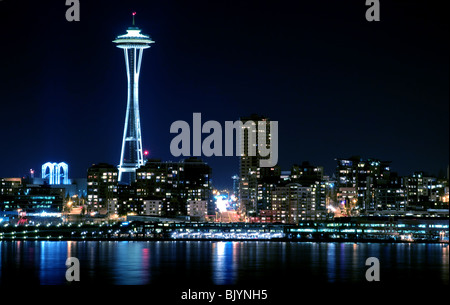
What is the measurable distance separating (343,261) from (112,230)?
70.6 metres

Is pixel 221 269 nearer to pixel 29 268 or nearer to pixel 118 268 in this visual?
pixel 118 268

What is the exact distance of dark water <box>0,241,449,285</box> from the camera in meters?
92.3

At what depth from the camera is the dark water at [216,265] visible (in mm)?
92312

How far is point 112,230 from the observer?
177m

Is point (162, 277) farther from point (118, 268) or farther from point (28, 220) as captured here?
point (28, 220)

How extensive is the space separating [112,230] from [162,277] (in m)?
84.6

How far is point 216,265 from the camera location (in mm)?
106812

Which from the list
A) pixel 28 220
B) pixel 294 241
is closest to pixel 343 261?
pixel 294 241

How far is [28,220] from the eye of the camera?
191000 mm
